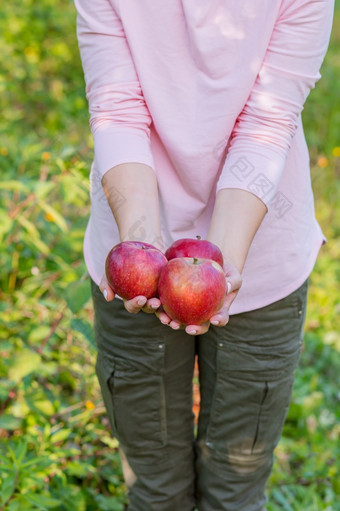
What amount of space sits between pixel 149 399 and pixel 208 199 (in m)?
0.50

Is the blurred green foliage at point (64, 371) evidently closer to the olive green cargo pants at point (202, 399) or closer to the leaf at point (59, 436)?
the leaf at point (59, 436)

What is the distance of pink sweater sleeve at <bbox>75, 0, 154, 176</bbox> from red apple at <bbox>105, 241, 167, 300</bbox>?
221mm

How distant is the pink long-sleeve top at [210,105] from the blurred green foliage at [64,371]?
0.55 m

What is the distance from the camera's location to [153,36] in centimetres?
135

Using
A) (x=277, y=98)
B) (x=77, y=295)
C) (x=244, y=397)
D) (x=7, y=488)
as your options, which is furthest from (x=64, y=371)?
(x=277, y=98)

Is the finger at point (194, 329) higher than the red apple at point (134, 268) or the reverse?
the reverse

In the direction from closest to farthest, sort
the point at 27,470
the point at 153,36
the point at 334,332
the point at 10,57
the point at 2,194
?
1. the point at 153,36
2. the point at 27,470
3. the point at 2,194
4. the point at 334,332
5. the point at 10,57

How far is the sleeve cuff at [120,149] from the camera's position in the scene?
137 cm

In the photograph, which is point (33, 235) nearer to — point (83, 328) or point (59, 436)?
point (83, 328)

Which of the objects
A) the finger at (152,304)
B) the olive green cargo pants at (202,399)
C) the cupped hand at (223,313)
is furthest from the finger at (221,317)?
the olive green cargo pants at (202,399)

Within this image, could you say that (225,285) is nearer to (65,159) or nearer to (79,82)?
(65,159)

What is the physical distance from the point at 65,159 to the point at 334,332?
1586 millimetres

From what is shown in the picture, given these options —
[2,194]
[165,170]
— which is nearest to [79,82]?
[2,194]

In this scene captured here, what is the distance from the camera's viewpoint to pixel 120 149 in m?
1.38
